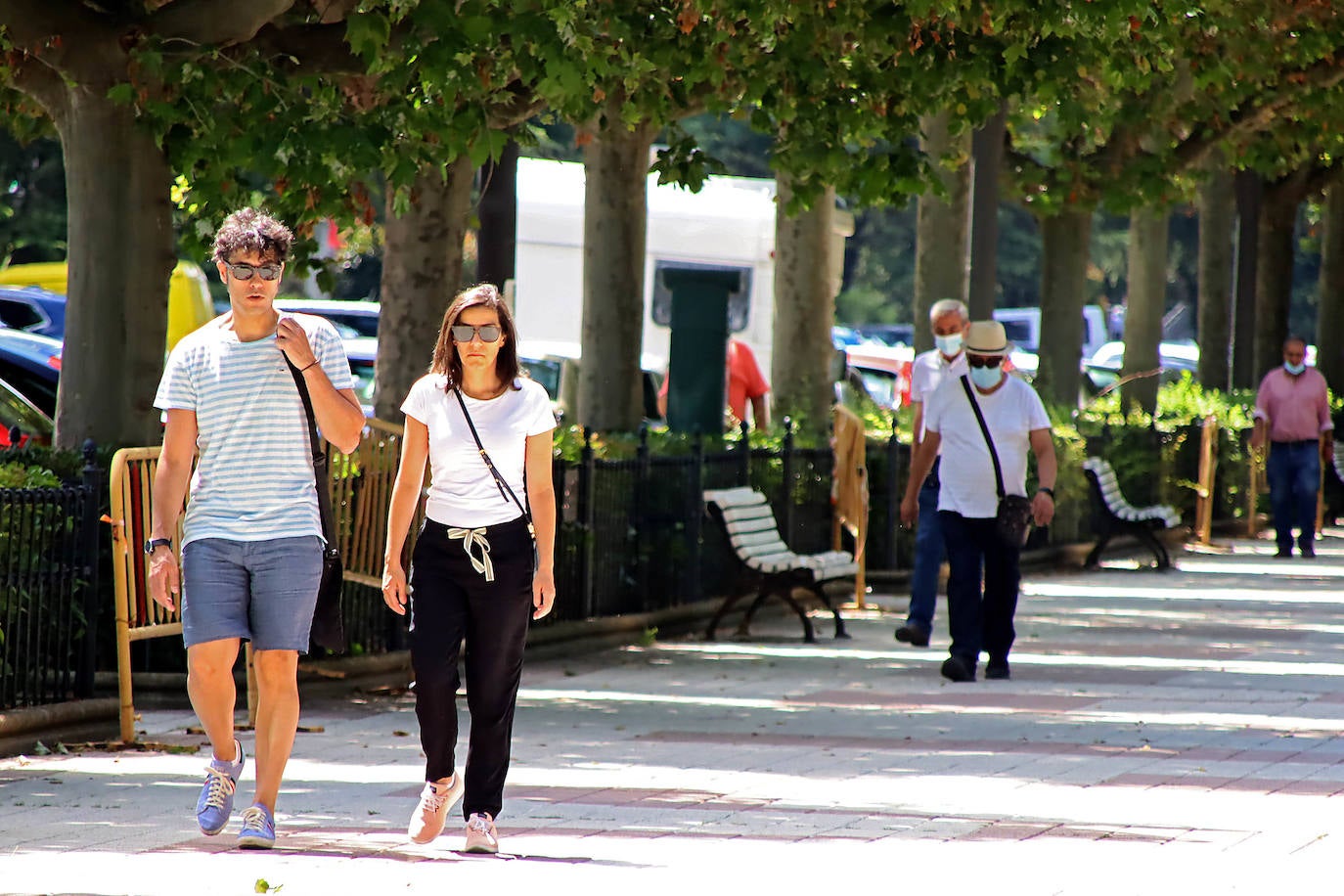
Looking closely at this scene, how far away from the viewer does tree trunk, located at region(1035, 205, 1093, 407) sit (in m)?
20.3

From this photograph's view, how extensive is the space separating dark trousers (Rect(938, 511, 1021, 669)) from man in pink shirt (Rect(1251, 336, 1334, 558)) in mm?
8475

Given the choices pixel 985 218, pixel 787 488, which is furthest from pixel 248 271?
pixel 985 218

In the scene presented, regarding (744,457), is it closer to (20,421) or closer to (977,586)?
(977,586)

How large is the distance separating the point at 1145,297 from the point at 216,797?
720 inches

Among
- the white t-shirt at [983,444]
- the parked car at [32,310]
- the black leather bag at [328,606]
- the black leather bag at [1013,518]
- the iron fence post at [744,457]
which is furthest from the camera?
the parked car at [32,310]

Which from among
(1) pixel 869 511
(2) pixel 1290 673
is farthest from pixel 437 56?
(1) pixel 869 511

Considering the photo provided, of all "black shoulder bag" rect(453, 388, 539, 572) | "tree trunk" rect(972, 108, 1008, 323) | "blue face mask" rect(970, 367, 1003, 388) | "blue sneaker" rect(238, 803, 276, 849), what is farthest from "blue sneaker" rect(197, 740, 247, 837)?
"tree trunk" rect(972, 108, 1008, 323)

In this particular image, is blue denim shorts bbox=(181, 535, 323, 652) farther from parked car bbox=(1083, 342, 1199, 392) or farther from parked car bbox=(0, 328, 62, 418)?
parked car bbox=(1083, 342, 1199, 392)

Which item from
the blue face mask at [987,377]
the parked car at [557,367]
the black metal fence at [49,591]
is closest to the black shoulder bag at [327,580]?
the black metal fence at [49,591]

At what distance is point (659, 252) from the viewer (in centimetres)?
2747

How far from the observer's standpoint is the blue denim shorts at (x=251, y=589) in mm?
6496

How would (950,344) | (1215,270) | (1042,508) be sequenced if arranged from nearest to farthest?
(1042,508) < (950,344) < (1215,270)

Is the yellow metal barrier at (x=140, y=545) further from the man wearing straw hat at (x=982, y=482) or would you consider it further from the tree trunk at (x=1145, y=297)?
the tree trunk at (x=1145, y=297)

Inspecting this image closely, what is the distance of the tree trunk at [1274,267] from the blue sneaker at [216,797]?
21298 millimetres
